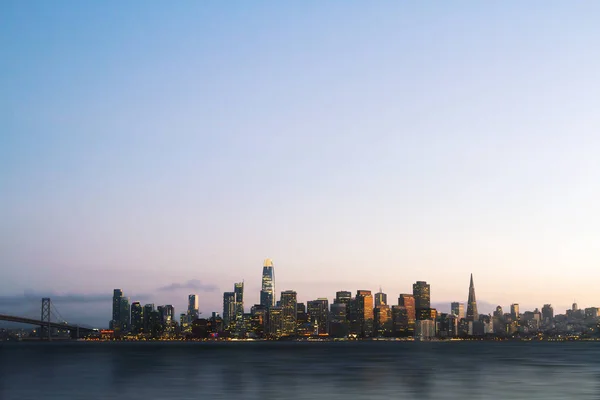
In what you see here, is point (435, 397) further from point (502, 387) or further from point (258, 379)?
point (258, 379)

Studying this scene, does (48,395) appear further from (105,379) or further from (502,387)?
(502,387)

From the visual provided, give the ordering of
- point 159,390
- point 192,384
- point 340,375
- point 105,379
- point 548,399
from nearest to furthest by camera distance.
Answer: point 548,399 < point 159,390 < point 192,384 < point 105,379 < point 340,375

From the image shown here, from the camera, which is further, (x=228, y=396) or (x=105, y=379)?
(x=105, y=379)

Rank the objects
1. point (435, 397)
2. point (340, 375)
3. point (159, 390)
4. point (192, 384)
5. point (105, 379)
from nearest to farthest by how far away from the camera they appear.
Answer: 1. point (435, 397)
2. point (159, 390)
3. point (192, 384)
4. point (105, 379)
5. point (340, 375)

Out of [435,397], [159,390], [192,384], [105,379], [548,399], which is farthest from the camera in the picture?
[105,379]

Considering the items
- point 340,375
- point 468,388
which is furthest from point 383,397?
point 340,375

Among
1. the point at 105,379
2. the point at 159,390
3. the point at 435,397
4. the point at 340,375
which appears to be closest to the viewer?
the point at 435,397

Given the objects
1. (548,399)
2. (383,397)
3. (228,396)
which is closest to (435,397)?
(383,397)

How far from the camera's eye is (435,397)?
76.4 meters

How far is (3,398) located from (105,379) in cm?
2843

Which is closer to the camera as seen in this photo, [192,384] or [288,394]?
[288,394]

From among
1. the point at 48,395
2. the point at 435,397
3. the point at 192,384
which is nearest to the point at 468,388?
the point at 435,397

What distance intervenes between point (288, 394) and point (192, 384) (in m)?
18.4

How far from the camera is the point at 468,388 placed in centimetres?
8712
